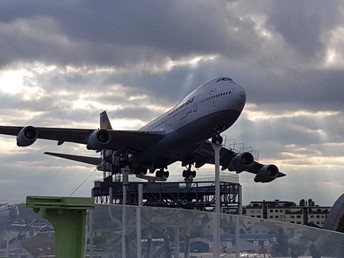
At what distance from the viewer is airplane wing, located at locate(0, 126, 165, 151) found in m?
49.1

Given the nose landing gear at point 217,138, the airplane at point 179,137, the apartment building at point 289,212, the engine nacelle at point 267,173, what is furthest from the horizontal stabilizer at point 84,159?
the apartment building at point 289,212

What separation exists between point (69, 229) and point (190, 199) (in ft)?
194

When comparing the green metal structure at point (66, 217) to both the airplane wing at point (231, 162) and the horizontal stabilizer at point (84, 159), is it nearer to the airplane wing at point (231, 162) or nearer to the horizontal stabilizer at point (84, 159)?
the airplane wing at point (231, 162)

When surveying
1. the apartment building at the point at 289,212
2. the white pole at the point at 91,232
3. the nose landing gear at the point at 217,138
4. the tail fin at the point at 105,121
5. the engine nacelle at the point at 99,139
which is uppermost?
the tail fin at the point at 105,121

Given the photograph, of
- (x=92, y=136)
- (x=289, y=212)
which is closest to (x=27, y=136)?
(x=92, y=136)

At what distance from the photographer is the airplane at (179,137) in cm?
4500

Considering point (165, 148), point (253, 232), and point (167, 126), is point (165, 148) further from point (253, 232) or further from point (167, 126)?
point (253, 232)

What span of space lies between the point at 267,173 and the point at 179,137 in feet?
46.5

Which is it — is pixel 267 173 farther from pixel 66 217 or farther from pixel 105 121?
pixel 66 217

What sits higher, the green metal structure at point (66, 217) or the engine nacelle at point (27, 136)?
the engine nacelle at point (27, 136)

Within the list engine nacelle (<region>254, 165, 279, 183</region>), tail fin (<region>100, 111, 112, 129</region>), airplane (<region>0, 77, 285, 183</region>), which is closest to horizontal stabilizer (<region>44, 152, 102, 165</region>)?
airplane (<region>0, 77, 285, 183</region>)

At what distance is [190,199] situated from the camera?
68.6m

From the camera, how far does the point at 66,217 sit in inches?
386

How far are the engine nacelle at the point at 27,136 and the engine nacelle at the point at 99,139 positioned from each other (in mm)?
4246
